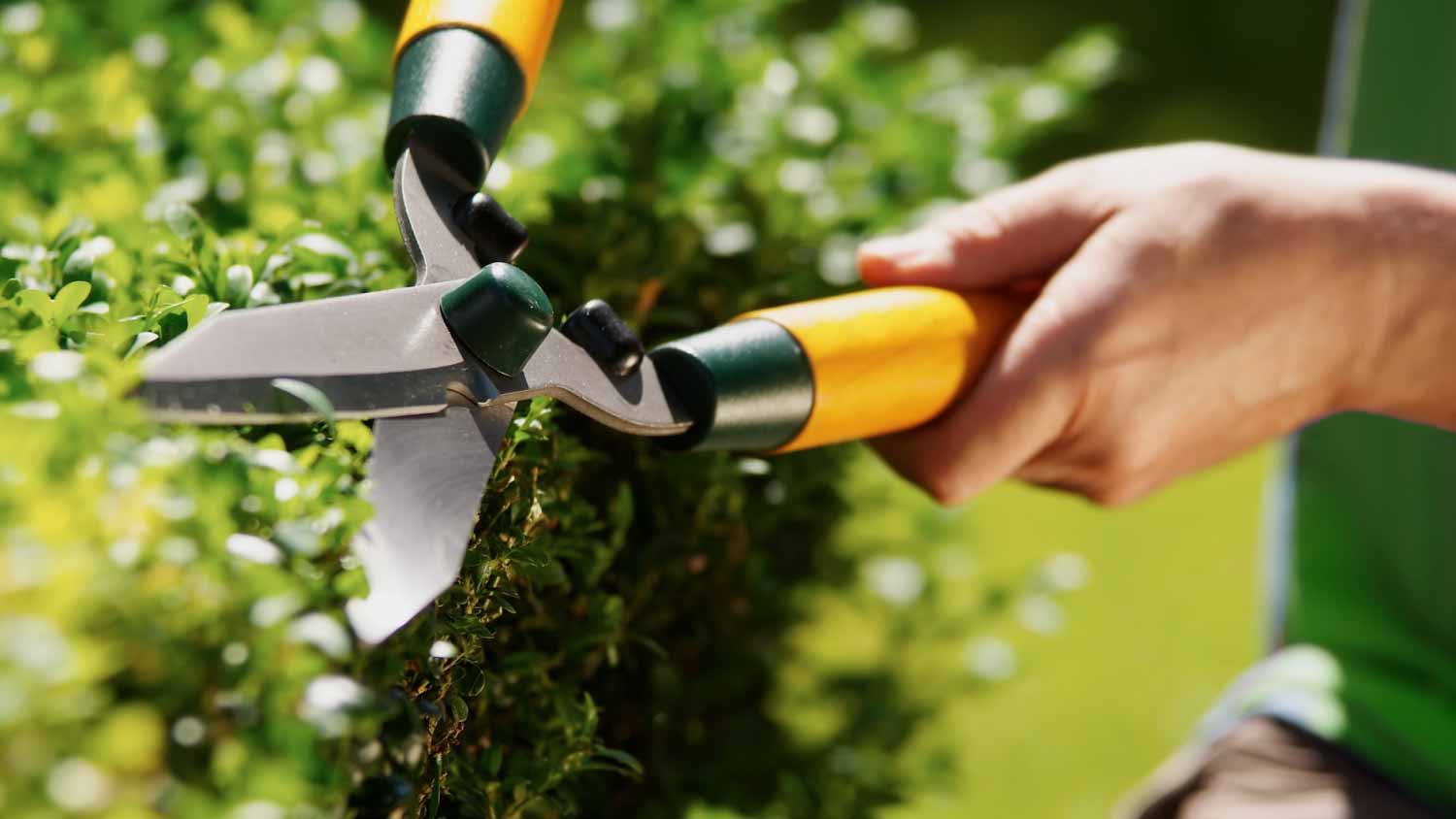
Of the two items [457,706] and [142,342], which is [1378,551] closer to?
[457,706]

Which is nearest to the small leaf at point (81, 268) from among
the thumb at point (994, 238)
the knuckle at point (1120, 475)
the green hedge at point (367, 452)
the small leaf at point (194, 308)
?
the green hedge at point (367, 452)

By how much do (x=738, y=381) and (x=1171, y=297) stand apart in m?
0.39

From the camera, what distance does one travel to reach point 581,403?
2.63 feet

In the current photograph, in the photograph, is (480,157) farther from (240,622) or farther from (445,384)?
(240,622)

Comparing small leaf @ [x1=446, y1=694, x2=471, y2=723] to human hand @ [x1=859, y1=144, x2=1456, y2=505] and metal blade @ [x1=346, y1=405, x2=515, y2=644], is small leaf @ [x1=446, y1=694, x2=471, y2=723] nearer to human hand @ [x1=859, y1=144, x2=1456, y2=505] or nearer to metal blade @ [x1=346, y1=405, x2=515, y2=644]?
metal blade @ [x1=346, y1=405, x2=515, y2=644]

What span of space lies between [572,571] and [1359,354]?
0.69 meters

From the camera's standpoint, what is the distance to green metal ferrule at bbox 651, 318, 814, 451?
86 cm

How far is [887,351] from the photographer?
0.95m

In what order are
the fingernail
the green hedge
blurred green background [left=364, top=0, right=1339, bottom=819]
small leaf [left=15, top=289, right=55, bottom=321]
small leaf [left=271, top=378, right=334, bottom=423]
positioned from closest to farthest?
the green hedge < small leaf [left=271, top=378, right=334, bottom=423] < small leaf [left=15, top=289, right=55, bottom=321] < the fingernail < blurred green background [left=364, top=0, right=1339, bottom=819]

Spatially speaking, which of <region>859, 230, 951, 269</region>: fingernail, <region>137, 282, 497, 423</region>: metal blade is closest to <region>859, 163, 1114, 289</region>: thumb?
<region>859, 230, 951, 269</region>: fingernail

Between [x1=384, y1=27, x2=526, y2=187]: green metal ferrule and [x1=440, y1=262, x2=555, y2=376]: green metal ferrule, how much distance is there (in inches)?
7.8

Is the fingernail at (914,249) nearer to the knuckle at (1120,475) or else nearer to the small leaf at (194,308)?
the knuckle at (1120,475)

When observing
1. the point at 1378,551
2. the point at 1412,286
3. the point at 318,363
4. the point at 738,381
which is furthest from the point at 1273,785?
the point at 318,363

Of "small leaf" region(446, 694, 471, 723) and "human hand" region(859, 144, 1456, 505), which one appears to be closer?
"small leaf" region(446, 694, 471, 723)
